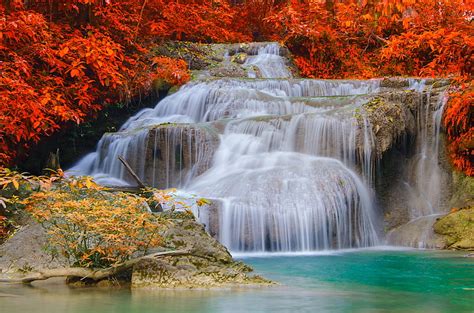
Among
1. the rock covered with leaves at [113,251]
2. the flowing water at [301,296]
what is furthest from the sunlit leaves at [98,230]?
the flowing water at [301,296]

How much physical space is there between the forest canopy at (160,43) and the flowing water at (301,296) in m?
3.34

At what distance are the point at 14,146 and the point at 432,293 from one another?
27.4ft

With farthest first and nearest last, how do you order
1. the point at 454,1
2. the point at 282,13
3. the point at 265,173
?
1. the point at 282,13
2. the point at 454,1
3. the point at 265,173

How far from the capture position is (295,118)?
1019 cm

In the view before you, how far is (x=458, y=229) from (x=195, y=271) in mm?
5201

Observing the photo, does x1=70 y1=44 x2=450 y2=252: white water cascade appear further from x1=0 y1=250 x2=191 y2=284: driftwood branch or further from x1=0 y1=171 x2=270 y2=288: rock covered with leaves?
x1=0 y1=250 x2=191 y2=284: driftwood branch

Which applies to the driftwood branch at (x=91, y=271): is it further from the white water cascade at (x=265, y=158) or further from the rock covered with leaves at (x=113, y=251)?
the white water cascade at (x=265, y=158)

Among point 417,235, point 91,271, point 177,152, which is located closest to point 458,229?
point 417,235

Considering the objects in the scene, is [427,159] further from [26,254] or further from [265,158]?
[26,254]

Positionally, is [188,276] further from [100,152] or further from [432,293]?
[100,152]

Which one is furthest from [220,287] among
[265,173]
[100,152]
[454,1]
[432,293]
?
[454,1]

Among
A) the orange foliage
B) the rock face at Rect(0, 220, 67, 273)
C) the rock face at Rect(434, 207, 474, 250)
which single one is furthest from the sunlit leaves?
the orange foliage

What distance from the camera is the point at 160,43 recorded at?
1537 centimetres

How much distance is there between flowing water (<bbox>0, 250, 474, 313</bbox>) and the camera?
3.90 m
